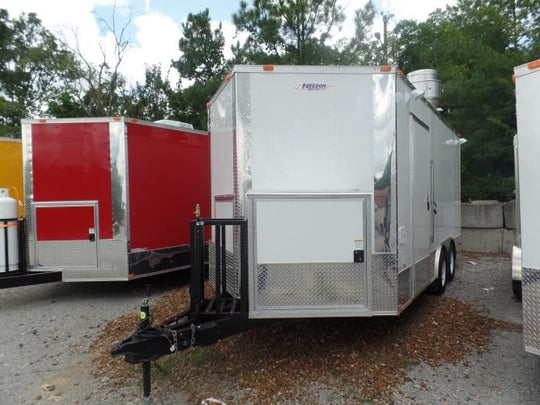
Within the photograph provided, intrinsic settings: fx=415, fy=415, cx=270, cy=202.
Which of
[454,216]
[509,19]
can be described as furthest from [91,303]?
[509,19]

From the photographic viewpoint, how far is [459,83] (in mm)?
10844

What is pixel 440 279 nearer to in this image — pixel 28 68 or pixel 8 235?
pixel 8 235

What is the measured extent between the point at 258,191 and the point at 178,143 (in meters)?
3.72

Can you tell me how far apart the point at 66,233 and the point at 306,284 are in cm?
410

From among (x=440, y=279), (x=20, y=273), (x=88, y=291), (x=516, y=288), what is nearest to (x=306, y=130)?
(x=440, y=279)

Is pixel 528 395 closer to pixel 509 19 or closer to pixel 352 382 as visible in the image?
pixel 352 382

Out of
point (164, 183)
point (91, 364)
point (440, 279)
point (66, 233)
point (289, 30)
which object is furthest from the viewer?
point (289, 30)

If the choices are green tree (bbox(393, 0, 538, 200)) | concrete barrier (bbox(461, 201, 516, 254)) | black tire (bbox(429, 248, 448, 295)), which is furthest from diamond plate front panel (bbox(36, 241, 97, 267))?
green tree (bbox(393, 0, 538, 200))

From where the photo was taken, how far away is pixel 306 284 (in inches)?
139

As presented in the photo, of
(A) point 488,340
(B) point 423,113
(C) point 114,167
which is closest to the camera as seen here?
(A) point 488,340

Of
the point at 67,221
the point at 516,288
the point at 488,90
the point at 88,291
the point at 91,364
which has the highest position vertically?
the point at 488,90

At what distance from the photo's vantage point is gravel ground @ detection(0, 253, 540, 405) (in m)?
3.42

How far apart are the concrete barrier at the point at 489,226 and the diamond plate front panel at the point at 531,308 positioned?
8196mm

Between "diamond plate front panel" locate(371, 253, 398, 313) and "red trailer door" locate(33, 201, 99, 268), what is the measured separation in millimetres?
4169
